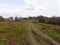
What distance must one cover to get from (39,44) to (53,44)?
1.77 metres

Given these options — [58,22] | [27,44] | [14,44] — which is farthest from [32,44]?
[58,22]

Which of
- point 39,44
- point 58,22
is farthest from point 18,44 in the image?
point 58,22

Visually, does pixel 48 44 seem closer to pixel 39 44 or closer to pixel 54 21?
pixel 39 44

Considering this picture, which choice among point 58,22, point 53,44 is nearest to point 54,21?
point 58,22

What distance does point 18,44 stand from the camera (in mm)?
20547

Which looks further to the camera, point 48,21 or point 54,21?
point 48,21

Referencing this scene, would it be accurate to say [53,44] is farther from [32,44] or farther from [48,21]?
[48,21]

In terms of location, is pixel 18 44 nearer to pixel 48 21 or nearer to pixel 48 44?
pixel 48 44

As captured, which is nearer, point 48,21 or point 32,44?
point 32,44

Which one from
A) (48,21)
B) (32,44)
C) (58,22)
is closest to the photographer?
(32,44)

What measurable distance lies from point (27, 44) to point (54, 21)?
64.0 metres

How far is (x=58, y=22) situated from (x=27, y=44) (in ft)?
197

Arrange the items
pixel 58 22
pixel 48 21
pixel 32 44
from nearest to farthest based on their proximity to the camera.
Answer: pixel 32 44
pixel 58 22
pixel 48 21

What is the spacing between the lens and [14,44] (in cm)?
2033
